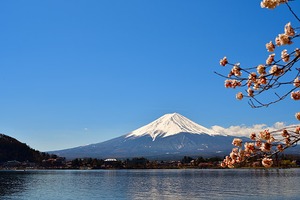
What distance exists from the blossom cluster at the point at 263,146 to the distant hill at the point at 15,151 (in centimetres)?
15597

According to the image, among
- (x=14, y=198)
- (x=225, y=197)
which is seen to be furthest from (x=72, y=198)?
(x=225, y=197)

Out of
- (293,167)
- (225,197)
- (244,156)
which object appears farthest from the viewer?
(293,167)

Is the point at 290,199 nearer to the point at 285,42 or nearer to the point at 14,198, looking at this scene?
the point at 14,198

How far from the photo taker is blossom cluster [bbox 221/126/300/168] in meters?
3.42

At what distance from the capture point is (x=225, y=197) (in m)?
36.4

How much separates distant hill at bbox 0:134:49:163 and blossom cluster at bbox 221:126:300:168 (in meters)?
156

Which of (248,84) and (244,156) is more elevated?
(248,84)

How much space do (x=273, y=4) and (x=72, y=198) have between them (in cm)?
3822

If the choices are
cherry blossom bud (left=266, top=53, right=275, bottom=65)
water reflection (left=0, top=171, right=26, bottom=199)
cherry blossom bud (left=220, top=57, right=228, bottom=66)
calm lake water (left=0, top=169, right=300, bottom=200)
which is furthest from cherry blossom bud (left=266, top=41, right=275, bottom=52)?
water reflection (left=0, top=171, right=26, bottom=199)

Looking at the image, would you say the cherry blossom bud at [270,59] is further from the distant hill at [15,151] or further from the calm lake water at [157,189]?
the distant hill at [15,151]

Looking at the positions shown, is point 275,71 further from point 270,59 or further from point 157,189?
point 157,189

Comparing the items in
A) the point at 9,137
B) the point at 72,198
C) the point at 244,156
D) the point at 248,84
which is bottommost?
the point at 72,198

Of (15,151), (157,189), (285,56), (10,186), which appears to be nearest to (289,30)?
(285,56)

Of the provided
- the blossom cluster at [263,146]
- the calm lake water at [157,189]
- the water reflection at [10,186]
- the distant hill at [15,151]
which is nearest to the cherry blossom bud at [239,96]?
the blossom cluster at [263,146]
